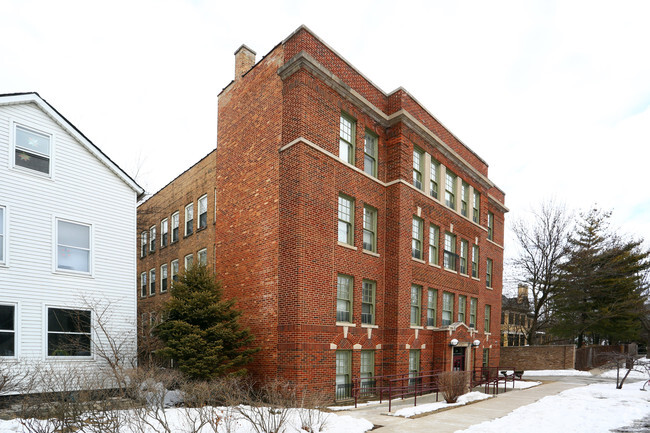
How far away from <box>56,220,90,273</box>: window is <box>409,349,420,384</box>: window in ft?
45.7

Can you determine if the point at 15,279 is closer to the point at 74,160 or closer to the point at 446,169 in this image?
the point at 74,160

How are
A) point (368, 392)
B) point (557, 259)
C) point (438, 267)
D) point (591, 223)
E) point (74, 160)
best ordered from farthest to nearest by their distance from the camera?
point (591, 223) < point (557, 259) < point (438, 267) < point (368, 392) < point (74, 160)

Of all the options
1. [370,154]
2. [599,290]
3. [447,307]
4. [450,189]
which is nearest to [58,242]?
[370,154]

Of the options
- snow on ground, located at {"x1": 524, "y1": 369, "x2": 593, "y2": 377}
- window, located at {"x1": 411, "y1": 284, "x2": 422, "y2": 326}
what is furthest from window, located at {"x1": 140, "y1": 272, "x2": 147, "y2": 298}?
snow on ground, located at {"x1": 524, "y1": 369, "x2": 593, "y2": 377}

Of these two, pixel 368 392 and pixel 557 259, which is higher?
pixel 557 259

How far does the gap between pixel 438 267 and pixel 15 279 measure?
701 inches

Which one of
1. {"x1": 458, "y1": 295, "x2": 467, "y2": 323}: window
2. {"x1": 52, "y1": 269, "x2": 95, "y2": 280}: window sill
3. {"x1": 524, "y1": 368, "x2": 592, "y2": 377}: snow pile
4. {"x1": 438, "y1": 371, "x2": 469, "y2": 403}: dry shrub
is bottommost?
{"x1": 524, "y1": 368, "x2": 592, "y2": 377}: snow pile

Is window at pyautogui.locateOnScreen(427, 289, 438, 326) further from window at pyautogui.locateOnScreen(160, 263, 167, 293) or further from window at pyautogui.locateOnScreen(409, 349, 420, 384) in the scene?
window at pyautogui.locateOnScreen(160, 263, 167, 293)

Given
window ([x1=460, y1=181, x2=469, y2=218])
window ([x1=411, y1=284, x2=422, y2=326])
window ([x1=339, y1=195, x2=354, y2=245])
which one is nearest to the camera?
window ([x1=339, y1=195, x2=354, y2=245])

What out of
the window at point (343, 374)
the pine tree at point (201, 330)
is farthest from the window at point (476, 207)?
the pine tree at point (201, 330)

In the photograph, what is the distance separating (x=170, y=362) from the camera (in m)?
18.8

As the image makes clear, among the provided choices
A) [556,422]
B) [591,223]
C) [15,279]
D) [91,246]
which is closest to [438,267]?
[556,422]

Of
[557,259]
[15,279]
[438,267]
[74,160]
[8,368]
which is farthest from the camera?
[557,259]

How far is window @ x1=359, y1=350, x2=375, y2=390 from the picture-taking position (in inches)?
722
